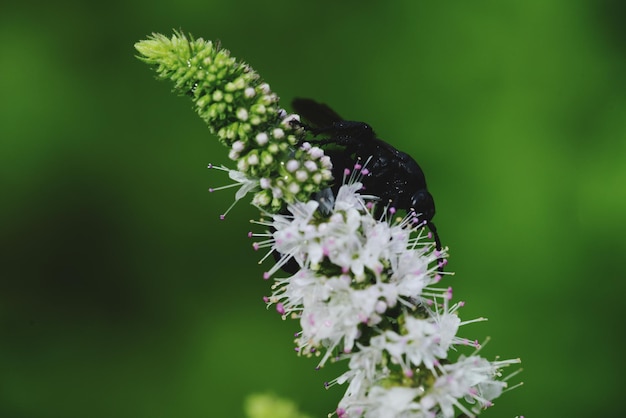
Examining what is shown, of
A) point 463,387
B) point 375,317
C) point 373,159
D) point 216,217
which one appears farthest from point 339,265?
point 216,217

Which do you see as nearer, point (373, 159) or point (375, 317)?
point (375, 317)

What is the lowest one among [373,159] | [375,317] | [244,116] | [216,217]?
[216,217]

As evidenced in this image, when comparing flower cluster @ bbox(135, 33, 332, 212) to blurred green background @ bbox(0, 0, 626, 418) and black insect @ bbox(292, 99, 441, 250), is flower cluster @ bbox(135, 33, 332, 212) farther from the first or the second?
blurred green background @ bbox(0, 0, 626, 418)

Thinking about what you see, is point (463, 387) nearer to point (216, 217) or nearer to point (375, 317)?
point (375, 317)

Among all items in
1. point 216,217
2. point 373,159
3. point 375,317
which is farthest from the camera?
point 216,217
